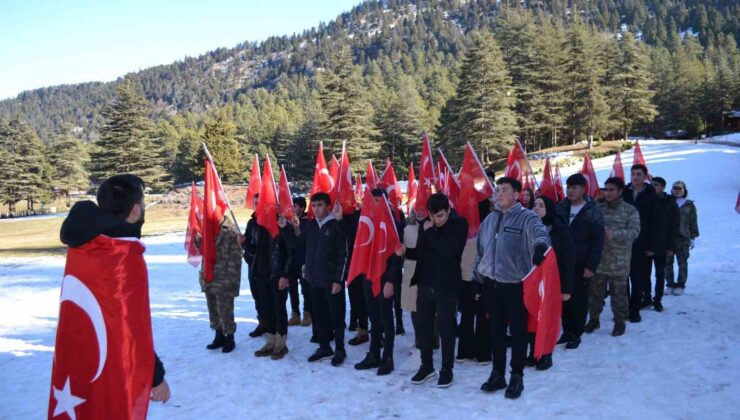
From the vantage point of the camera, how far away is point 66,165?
63.5 metres

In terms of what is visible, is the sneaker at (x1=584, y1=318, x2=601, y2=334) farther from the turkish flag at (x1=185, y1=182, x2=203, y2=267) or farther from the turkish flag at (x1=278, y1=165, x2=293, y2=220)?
the turkish flag at (x1=185, y1=182, x2=203, y2=267)

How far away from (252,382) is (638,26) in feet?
689

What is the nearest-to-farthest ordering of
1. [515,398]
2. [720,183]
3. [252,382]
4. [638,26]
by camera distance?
[515,398]
[252,382]
[720,183]
[638,26]

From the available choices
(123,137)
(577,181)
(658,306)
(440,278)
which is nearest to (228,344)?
(440,278)

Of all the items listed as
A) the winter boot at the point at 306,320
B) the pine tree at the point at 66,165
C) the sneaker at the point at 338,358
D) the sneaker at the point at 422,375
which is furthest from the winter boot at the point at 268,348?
the pine tree at the point at 66,165

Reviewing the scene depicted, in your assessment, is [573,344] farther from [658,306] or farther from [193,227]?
[193,227]

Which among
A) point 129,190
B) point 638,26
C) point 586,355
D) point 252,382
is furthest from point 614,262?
→ point 638,26

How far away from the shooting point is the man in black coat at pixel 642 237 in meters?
7.53

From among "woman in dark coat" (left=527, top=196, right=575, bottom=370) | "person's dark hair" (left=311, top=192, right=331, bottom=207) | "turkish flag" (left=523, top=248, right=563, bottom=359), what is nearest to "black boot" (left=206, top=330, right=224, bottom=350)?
"person's dark hair" (left=311, top=192, right=331, bottom=207)

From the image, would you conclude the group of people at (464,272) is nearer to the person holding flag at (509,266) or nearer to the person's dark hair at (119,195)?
the person holding flag at (509,266)

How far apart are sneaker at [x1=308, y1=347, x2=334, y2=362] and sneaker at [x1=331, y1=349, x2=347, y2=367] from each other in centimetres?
19

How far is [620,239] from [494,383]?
2.92 m

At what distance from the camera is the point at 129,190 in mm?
2787

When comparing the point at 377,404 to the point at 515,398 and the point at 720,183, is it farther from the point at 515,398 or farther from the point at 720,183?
the point at 720,183
